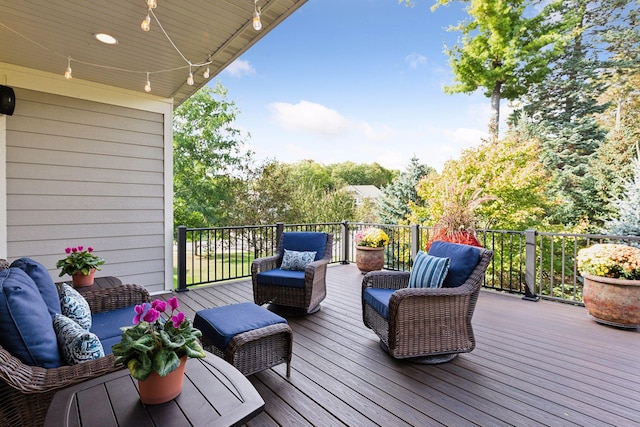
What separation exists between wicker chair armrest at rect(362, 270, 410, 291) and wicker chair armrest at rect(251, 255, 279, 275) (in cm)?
140

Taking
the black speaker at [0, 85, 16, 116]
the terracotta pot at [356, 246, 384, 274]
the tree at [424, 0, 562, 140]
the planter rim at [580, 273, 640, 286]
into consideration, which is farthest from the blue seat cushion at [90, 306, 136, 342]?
the tree at [424, 0, 562, 140]

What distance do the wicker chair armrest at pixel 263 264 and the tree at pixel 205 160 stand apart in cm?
648

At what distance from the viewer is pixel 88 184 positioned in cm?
396

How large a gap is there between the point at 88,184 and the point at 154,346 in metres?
3.76

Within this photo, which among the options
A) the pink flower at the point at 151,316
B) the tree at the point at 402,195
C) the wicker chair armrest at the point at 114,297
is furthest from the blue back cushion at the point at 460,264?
the tree at the point at 402,195

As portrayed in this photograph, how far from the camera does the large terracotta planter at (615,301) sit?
122 inches

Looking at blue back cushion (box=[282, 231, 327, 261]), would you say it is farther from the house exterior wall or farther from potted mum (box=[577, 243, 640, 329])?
potted mum (box=[577, 243, 640, 329])

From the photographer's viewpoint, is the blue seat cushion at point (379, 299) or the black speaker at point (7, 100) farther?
the black speaker at point (7, 100)

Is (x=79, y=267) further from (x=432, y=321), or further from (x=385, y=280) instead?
(x=432, y=321)

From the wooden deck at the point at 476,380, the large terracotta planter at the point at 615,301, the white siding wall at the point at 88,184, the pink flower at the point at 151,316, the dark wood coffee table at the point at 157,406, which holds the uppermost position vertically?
the white siding wall at the point at 88,184

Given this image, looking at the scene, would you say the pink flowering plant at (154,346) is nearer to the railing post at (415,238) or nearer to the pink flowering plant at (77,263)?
the pink flowering plant at (77,263)

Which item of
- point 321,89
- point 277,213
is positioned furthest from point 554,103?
point 277,213

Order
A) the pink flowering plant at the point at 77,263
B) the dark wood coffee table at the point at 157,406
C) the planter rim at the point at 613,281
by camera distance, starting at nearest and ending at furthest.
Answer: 1. the dark wood coffee table at the point at 157,406
2. the pink flowering plant at the point at 77,263
3. the planter rim at the point at 613,281

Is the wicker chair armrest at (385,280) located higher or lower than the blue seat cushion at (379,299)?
higher
